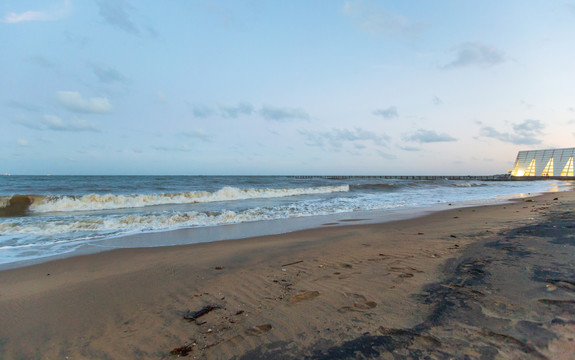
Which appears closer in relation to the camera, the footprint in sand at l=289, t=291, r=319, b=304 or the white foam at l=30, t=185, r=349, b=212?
the footprint in sand at l=289, t=291, r=319, b=304

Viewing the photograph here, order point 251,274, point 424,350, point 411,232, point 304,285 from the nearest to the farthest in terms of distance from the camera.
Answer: point 424,350 → point 304,285 → point 251,274 → point 411,232

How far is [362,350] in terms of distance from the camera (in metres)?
2.09

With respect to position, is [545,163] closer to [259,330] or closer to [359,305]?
[359,305]

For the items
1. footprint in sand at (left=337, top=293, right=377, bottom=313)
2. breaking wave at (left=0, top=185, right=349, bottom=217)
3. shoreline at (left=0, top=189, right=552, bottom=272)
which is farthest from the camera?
breaking wave at (left=0, top=185, right=349, bottom=217)

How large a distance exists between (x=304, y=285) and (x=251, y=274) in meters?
0.92

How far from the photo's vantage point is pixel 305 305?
2.92 metres

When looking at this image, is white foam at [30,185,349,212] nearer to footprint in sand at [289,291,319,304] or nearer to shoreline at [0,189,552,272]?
shoreline at [0,189,552,272]

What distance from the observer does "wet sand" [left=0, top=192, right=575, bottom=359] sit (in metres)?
2.18

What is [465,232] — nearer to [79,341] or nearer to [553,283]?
[553,283]

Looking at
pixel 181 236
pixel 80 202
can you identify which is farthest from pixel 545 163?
pixel 80 202

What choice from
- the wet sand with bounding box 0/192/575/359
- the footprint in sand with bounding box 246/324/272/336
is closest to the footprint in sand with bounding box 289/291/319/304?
the wet sand with bounding box 0/192/575/359

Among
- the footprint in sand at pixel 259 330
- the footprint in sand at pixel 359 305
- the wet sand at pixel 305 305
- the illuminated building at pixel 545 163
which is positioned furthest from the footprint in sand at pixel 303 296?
the illuminated building at pixel 545 163

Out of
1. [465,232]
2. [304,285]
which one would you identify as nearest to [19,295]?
[304,285]

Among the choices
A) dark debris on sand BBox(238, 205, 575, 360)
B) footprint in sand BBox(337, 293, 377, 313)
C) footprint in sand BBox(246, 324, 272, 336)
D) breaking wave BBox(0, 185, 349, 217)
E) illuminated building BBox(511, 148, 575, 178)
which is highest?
illuminated building BBox(511, 148, 575, 178)
